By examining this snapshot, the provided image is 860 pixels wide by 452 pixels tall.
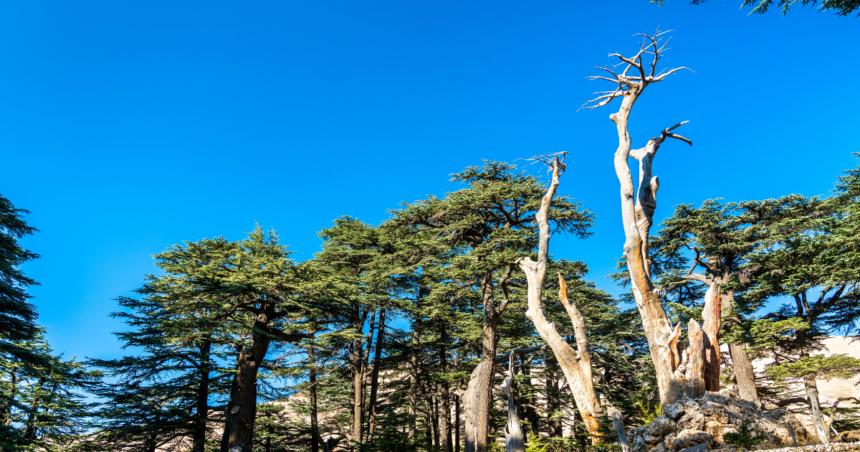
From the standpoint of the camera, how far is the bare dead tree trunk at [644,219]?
22.5ft

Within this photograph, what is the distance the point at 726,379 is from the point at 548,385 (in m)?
7.05

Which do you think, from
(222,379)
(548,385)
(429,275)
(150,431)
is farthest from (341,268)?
(548,385)

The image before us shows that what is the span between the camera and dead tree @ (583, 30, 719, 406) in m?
6.77

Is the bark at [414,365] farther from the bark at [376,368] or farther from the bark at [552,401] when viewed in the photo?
the bark at [552,401]

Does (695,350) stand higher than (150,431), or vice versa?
(695,350)

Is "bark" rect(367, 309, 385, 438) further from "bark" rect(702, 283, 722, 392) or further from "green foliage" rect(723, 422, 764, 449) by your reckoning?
"green foliage" rect(723, 422, 764, 449)

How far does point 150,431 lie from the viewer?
15039 millimetres

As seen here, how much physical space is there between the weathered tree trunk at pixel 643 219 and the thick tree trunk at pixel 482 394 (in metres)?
6.74

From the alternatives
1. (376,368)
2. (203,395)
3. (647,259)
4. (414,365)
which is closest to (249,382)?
(203,395)

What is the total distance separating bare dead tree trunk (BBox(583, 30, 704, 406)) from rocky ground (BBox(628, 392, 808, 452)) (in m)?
0.55

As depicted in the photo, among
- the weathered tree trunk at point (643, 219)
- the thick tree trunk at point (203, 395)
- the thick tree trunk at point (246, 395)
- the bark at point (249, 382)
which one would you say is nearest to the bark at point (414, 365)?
the bark at point (249, 382)

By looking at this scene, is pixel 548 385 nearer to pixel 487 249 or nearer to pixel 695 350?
pixel 487 249

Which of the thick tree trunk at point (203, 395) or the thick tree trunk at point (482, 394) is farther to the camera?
the thick tree trunk at point (203, 395)

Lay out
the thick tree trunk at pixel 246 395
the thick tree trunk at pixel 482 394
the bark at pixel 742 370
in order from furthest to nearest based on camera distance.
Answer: the bark at pixel 742 370 < the thick tree trunk at pixel 246 395 < the thick tree trunk at pixel 482 394
